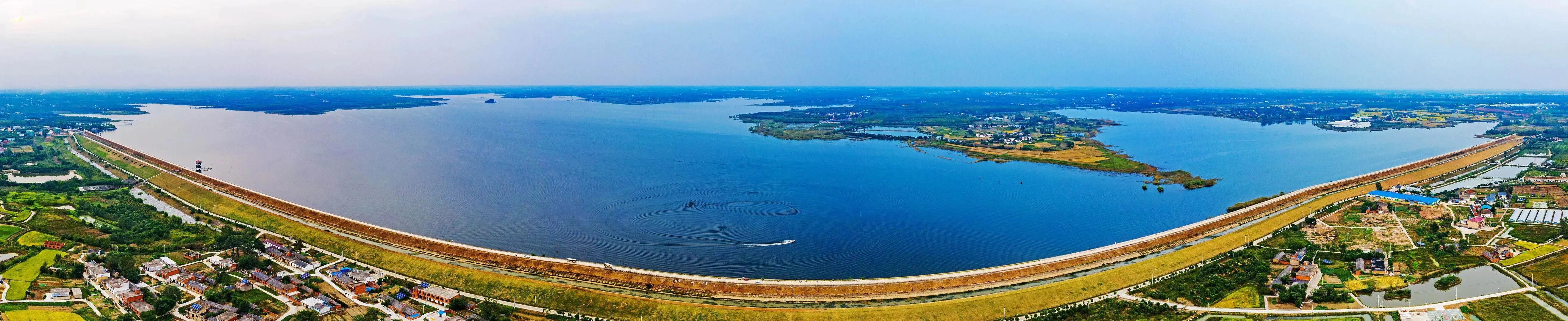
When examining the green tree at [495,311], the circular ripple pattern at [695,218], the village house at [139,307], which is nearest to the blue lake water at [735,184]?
the circular ripple pattern at [695,218]

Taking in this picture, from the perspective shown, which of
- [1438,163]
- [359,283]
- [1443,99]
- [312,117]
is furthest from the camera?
[1443,99]

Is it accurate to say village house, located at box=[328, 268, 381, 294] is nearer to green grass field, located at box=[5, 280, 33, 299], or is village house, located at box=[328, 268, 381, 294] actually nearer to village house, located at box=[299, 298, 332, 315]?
village house, located at box=[299, 298, 332, 315]

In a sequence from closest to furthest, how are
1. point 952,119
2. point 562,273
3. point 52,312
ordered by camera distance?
point 52,312
point 562,273
point 952,119

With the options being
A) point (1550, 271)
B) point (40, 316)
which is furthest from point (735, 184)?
point (1550, 271)

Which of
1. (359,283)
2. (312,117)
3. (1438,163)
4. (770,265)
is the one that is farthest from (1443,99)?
(312,117)

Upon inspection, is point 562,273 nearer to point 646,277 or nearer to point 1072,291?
point 646,277

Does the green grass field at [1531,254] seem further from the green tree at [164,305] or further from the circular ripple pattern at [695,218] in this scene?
the green tree at [164,305]

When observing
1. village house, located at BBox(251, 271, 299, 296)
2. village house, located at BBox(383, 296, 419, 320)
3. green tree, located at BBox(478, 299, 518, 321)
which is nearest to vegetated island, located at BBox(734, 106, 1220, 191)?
green tree, located at BBox(478, 299, 518, 321)
